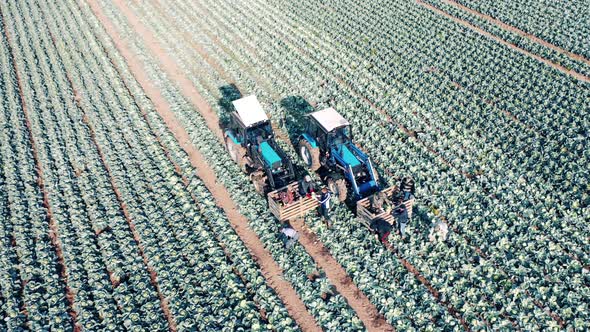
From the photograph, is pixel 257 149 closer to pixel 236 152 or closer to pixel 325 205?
pixel 236 152

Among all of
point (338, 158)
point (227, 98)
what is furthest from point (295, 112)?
point (338, 158)

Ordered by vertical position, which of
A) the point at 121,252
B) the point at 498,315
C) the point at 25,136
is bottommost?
the point at 498,315

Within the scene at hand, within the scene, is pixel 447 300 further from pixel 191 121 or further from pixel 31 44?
pixel 31 44

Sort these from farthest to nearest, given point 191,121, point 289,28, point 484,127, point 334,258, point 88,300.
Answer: point 289,28 → point 191,121 → point 484,127 → point 334,258 → point 88,300

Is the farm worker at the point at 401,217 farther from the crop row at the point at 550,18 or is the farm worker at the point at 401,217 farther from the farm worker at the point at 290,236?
the crop row at the point at 550,18

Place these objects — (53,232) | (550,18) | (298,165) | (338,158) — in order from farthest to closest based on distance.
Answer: (550,18) → (298,165) → (53,232) → (338,158)

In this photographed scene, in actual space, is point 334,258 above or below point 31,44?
below

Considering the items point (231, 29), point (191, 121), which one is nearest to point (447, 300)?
point (191, 121)
